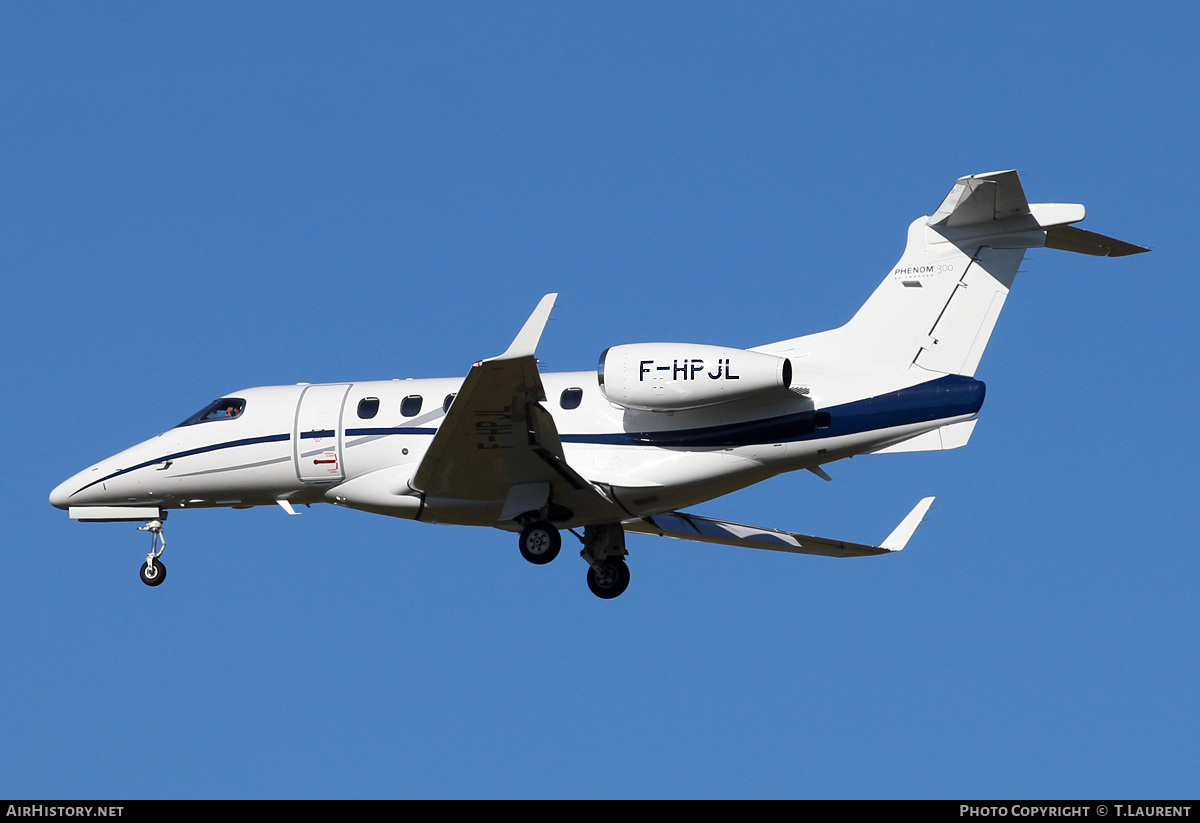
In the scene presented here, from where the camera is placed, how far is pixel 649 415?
1823 centimetres

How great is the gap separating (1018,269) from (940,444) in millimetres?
2399

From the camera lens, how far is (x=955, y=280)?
17391 mm

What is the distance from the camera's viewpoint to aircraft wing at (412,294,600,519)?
16078 millimetres

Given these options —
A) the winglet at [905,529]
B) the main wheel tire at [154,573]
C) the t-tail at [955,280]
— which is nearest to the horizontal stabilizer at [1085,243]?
the t-tail at [955,280]

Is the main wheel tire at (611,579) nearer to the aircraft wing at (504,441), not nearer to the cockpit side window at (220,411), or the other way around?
the aircraft wing at (504,441)

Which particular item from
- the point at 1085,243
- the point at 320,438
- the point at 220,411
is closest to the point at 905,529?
the point at 1085,243

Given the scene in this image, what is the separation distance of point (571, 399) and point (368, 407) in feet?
10.3

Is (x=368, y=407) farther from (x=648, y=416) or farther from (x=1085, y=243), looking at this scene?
(x=1085, y=243)

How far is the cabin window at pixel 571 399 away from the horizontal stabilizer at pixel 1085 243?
6.35 meters

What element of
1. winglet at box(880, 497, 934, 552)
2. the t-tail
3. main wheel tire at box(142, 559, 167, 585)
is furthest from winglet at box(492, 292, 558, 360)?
main wheel tire at box(142, 559, 167, 585)

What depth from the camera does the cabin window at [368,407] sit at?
19.7 m

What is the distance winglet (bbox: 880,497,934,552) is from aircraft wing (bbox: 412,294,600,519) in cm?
519

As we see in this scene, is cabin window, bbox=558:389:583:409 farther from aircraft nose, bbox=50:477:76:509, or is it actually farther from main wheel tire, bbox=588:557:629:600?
aircraft nose, bbox=50:477:76:509

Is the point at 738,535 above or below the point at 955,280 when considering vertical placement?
below
